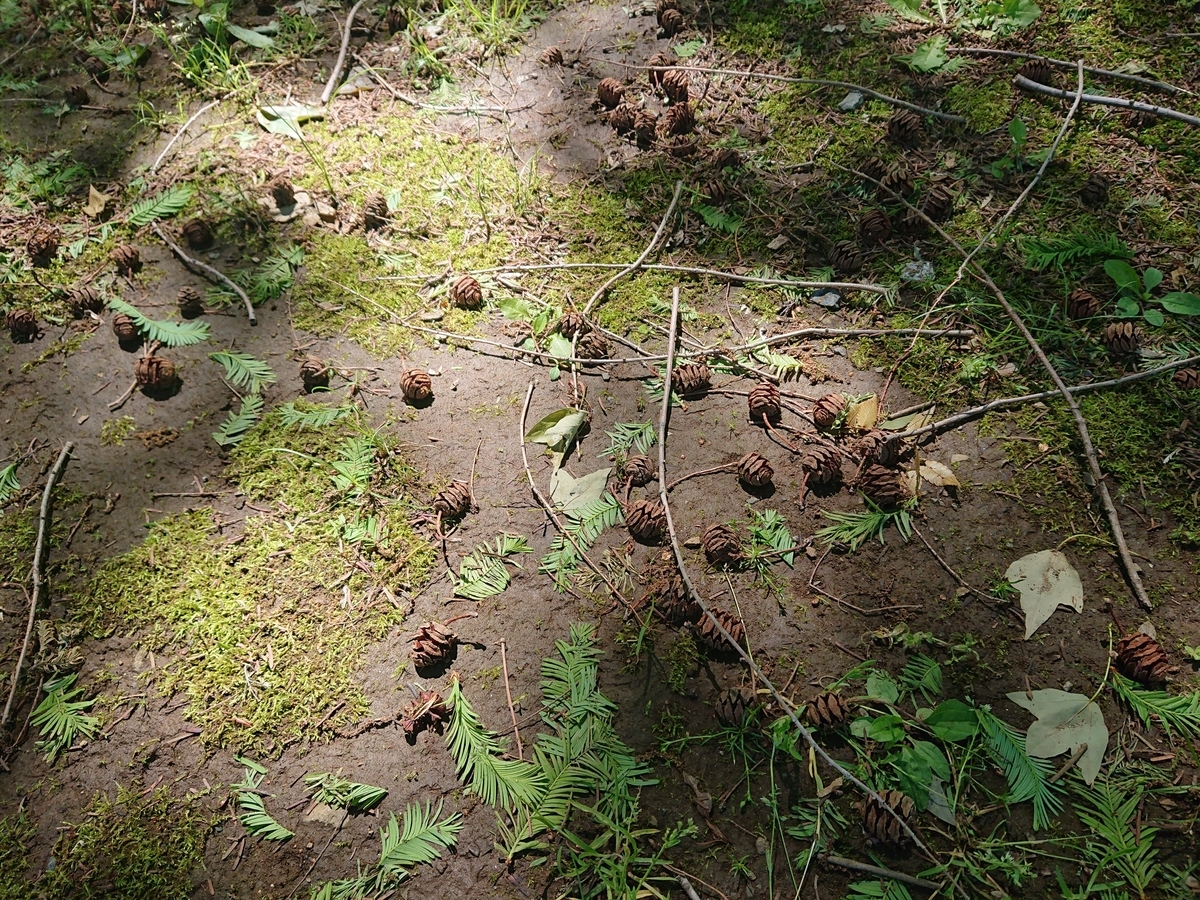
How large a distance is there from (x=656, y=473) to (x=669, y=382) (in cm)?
38

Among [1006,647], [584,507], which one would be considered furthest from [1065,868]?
[584,507]

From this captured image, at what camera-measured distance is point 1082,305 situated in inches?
108

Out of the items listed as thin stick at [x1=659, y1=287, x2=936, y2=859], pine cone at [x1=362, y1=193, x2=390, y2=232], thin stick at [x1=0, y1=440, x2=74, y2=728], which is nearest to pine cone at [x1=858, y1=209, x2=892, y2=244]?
thin stick at [x1=659, y1=287, x2=936, y2=859]

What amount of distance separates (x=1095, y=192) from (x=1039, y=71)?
0.79 metres

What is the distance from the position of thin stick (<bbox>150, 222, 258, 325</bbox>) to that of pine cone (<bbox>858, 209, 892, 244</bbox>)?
2.68m

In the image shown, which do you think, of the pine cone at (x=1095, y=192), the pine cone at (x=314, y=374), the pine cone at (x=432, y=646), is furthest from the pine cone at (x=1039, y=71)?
the pine cone at (x=432, y=646)

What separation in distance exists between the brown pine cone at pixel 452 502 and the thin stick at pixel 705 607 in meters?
0.71

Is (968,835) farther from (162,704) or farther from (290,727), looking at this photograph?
(162,704)

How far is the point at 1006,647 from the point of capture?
2.20 m

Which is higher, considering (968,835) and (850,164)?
(850,164)

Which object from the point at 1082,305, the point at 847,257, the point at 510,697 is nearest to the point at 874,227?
the point at 847,257

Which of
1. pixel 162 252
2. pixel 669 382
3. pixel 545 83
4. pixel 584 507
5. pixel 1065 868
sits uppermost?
pixel 545 83

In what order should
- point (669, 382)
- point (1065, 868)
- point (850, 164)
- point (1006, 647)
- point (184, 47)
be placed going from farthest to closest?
1. point (184, 47)
2. point (850, 164)
3. point (669, 382)
4. point (1006, 647)
5. point (1065, 868)

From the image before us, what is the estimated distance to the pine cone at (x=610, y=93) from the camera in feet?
12.2
